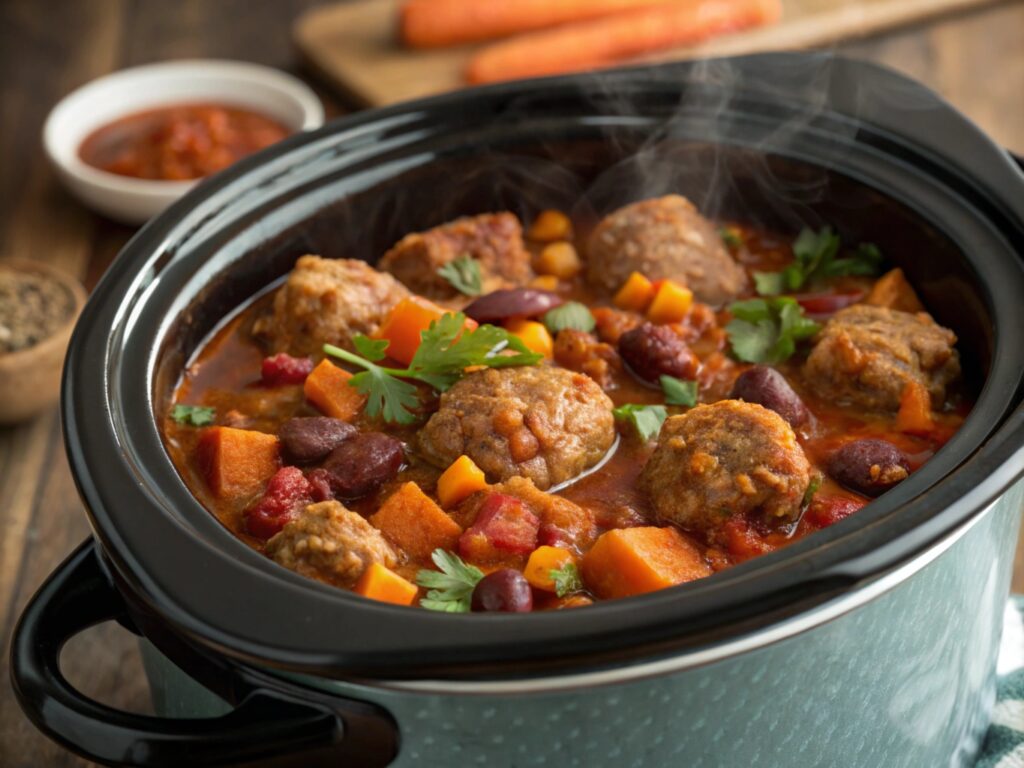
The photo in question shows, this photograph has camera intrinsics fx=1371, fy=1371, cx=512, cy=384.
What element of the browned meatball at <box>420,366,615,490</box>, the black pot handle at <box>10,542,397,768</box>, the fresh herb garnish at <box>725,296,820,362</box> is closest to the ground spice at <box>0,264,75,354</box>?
the browned meatball at <box>420,366,615,490</box>

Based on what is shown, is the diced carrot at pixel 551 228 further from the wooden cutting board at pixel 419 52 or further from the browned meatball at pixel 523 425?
the wooden cutting board at pixel 419 52

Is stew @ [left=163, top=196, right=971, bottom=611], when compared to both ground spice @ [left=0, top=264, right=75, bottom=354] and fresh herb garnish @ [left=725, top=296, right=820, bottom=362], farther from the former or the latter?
ground spice @ [left=0, top=264, right=75, bottom=354]

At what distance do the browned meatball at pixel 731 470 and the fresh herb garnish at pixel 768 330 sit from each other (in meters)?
0.62

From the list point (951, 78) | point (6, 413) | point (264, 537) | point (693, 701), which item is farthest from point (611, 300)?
point (951, 78)

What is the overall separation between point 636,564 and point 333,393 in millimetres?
1064

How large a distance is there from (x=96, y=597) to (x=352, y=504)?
65cm

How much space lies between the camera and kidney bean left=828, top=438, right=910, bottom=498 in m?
3.22

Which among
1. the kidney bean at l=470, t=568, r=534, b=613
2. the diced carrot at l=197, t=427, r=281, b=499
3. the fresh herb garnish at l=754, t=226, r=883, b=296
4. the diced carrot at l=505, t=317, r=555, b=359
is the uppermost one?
the fresh herb garnish at l=754, t=226, r=883, b=296

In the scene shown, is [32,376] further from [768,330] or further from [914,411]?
[914,411]

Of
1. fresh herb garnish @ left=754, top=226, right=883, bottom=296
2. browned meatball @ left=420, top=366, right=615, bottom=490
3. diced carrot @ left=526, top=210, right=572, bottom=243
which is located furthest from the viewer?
diced carrot @ left=526, top=210, right=572, bottom=243

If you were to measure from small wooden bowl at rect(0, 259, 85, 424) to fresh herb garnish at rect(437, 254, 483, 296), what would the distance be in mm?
1522

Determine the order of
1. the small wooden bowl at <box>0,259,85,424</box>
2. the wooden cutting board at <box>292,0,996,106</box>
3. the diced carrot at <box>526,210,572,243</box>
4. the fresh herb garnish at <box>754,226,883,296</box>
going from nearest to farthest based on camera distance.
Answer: the fresh herb garnish at <box>754,226,883,296</box> < the diced carrot at <box>526,210,572,243</box> < the small wooden bowl at <box>0,259,85,424</box> < the wooden cutting board at <box>292,0,996,106</box>

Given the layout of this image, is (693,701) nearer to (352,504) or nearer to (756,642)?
(756,642)

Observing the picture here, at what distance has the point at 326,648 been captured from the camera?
2.38m
